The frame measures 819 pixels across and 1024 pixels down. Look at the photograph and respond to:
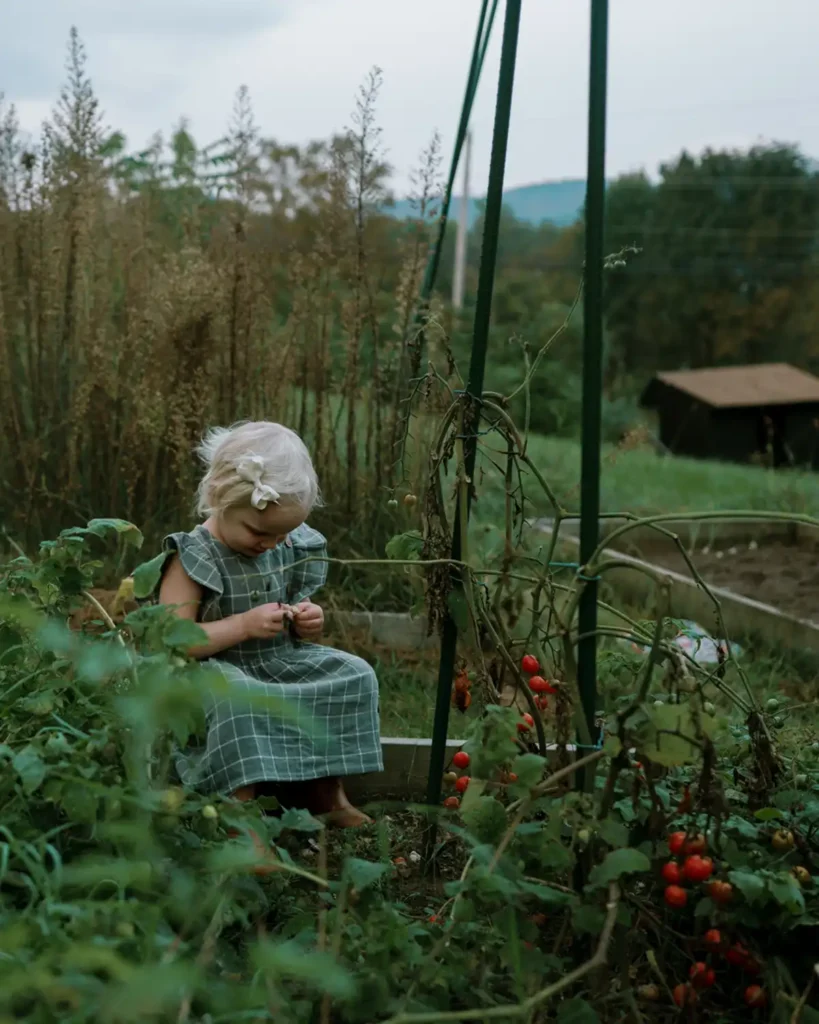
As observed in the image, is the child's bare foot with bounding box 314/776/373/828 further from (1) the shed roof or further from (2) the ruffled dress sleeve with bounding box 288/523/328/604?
(1) the shed roof

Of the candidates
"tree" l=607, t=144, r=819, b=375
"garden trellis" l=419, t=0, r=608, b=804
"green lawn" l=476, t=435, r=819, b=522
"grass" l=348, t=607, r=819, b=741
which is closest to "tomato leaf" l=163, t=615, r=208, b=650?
"garden trellis" l=419, t=0, r=608, b=804

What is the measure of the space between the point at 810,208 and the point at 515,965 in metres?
30.4

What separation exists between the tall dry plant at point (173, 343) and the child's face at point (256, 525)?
125cm

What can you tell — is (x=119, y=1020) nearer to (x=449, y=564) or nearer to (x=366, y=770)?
(x=449, y=564)

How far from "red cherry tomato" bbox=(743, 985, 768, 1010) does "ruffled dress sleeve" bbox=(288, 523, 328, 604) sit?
1342mm

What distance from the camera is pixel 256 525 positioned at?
2.57m

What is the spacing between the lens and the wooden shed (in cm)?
1248

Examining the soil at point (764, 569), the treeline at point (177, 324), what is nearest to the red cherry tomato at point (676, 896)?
the treeline at point (177, 324)

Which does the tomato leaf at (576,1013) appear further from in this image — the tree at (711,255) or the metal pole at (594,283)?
the tree at (711,255)

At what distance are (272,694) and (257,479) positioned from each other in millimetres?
420

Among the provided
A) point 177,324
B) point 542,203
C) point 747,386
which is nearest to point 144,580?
point 177,324

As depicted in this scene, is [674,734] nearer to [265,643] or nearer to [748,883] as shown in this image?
[748,883]

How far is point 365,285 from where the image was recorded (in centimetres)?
413

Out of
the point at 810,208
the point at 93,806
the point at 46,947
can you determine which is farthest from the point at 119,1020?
the point at 810,208
